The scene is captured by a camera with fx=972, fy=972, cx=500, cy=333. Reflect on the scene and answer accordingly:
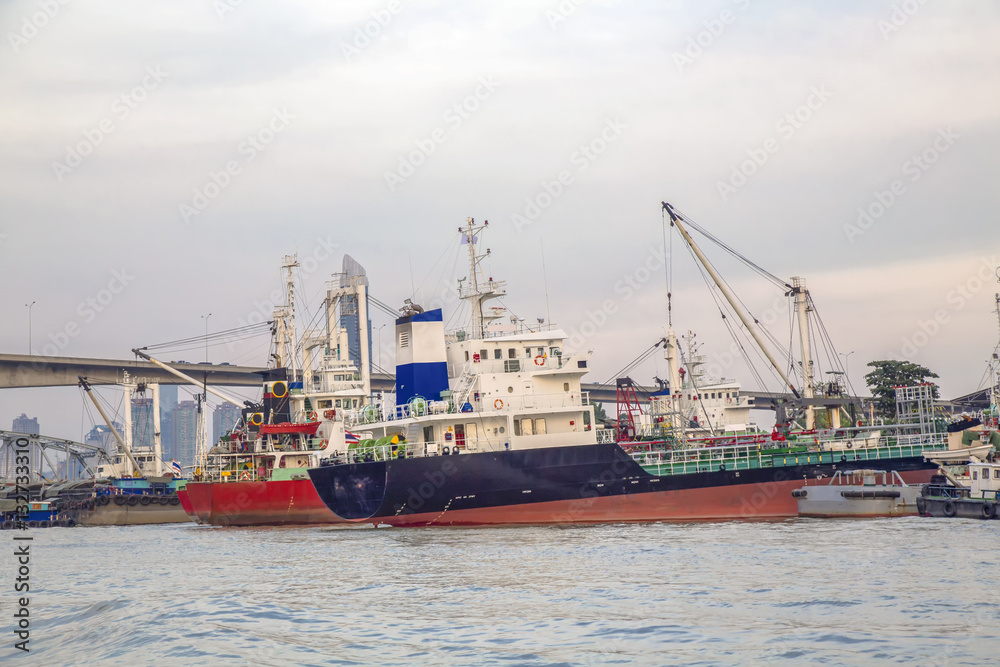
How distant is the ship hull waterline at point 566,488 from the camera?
41.1 metres

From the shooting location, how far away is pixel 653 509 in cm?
4222

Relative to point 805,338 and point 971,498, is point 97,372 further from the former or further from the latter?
point 971,498

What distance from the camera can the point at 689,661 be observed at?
588 inches

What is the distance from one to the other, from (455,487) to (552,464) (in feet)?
13.9

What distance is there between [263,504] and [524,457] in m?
20.0

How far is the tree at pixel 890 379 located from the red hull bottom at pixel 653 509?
1443 inches

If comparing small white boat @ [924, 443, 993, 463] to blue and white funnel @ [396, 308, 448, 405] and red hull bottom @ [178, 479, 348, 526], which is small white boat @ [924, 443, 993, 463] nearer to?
blue and white funnel @ [396, 308, 448, 405]

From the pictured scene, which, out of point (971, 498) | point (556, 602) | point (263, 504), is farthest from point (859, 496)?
point (263, 504)

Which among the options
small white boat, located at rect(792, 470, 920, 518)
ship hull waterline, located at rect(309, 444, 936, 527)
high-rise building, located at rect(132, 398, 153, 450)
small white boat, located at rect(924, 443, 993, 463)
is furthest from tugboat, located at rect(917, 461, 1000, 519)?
high-rise building, located at rect(132, 398, 153, 450)

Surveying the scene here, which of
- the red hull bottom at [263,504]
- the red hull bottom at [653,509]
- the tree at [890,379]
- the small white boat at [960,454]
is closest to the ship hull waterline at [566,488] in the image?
the red hull bottom at [653,509]

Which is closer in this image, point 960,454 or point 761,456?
point 960,454

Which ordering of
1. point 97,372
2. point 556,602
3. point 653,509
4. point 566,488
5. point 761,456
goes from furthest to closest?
1. point 97,372
2. point 761,456
3. point 653,509
4. point 566,488
5. point 556,602

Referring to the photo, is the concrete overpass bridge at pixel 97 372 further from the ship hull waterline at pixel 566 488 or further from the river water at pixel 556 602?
the river water at pixel 556 602

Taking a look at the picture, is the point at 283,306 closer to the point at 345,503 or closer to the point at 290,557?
the point at 345,503
